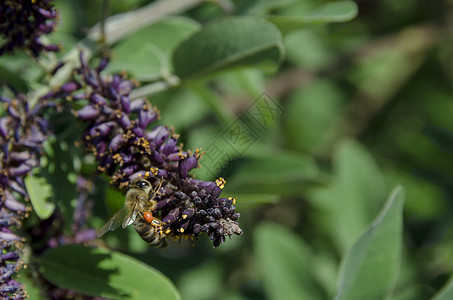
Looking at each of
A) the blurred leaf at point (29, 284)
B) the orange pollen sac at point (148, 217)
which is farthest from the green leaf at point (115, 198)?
the blurred leaf at point (29, 284)

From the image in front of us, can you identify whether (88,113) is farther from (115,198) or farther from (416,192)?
(416,192)

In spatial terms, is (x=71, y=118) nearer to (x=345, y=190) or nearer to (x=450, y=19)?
(x=345, y=190)

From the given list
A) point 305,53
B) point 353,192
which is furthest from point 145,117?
point 305,53

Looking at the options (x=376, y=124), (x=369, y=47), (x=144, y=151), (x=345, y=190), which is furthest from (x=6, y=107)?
(x=376, y=124)

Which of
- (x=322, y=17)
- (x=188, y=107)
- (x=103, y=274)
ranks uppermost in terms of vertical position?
(x=322, y=17)

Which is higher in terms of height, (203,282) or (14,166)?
(14,166)

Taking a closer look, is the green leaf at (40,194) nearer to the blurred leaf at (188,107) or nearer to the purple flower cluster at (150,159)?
the purple flower cluster at (150,159)
